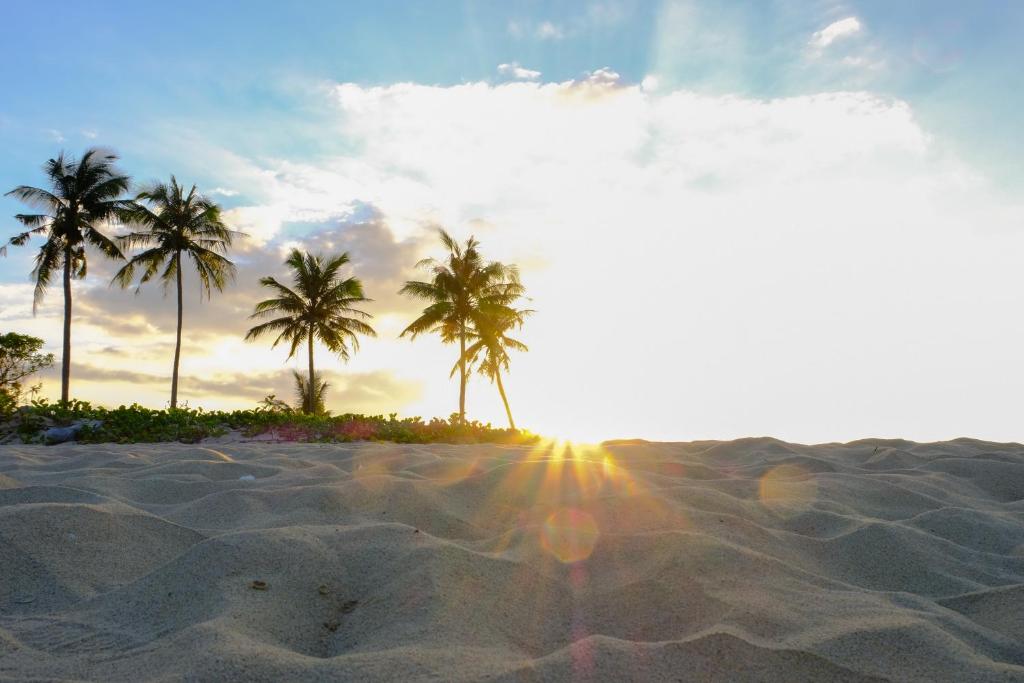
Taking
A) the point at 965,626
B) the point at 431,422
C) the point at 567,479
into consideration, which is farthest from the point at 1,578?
the point at 431,422

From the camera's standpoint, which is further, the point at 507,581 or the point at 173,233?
the point at 173,233

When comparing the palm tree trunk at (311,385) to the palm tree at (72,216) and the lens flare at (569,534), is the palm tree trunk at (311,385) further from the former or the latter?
the lens flare at (569,534)

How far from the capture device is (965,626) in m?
1.97

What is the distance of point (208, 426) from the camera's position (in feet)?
37.4

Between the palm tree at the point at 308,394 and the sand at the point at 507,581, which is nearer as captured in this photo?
the sand at the point at 507,581

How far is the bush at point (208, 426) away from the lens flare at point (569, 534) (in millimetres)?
8372

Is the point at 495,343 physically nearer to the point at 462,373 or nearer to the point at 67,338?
the point at 462,373

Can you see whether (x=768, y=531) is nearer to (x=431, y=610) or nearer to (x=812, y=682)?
(x=812, y=682)

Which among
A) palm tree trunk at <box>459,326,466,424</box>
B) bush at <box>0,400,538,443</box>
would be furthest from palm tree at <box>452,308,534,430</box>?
bush at <box>0,400,538,443</box>

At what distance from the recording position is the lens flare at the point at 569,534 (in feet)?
8.09

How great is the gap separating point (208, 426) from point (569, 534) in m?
10.2

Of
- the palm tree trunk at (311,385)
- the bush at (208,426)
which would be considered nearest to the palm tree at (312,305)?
the palm tree trunk at (311,385)

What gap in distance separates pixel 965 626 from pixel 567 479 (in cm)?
197

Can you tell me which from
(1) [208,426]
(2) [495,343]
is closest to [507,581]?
(1) [208,426]
